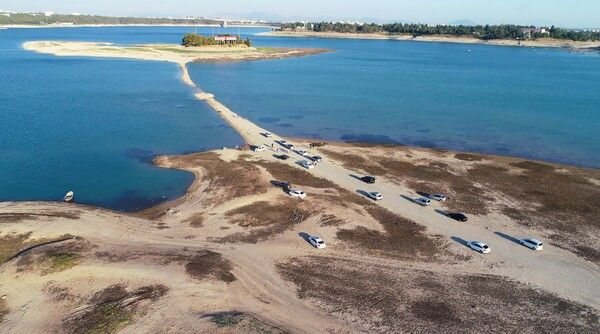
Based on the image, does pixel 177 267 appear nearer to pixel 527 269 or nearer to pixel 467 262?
pixel 467 262

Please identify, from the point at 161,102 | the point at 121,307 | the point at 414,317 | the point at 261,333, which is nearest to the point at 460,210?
the point at 414,317

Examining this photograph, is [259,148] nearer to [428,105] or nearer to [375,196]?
[375,196]

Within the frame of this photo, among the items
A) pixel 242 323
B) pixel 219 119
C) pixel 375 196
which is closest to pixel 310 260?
pixel 242 323

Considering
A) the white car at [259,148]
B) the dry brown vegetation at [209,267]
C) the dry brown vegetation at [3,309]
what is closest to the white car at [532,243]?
the dry brown vegetation at [209,267]

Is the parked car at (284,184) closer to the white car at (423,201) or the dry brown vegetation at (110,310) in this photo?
the white car at (423,201)

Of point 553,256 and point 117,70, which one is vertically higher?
point 117,70

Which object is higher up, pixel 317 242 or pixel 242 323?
pixel 317 242

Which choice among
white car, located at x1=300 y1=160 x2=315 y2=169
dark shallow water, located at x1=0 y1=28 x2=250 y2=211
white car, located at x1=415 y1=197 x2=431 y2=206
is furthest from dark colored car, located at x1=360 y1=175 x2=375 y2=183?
dark shallow water, located at x1=0 y1=28 x2=250 y2=211
